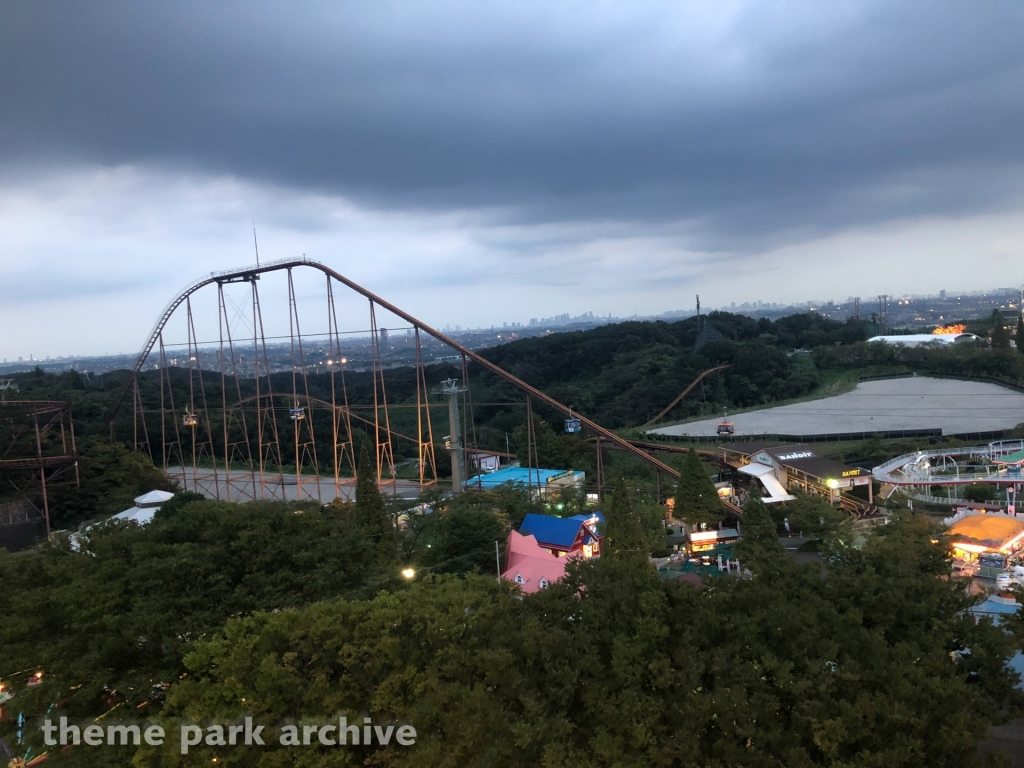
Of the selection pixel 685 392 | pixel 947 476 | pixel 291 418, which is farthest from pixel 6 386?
pixel 947 476

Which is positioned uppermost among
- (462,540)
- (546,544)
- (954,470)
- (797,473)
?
(462,540)

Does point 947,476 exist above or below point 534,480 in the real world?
above

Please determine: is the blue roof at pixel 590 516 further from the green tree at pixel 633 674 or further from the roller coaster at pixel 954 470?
the green tree at pixel 633 674

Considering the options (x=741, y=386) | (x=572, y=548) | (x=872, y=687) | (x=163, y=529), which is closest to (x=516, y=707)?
(x=872, y=687)

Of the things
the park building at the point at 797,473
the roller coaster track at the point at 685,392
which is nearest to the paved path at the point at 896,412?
the roller coaster track at the point at 685,392

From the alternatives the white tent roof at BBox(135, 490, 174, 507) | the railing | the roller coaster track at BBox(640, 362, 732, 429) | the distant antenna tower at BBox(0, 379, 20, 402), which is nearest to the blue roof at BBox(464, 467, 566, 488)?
the white tent roof at BBox(135, 490, 174, 507)

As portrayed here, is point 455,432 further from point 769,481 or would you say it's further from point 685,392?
point 685,392
